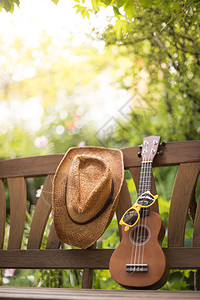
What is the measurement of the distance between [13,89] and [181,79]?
201cm

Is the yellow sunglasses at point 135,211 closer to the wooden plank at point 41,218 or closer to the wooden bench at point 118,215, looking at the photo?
the wooden bench at point 118,215

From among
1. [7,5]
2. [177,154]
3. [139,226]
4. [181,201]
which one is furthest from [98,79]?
[139,226]

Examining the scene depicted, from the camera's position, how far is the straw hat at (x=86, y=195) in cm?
155

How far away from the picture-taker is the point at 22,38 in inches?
126

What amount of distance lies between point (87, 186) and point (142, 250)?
0.42 m

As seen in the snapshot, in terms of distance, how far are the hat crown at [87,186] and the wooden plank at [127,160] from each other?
133mm

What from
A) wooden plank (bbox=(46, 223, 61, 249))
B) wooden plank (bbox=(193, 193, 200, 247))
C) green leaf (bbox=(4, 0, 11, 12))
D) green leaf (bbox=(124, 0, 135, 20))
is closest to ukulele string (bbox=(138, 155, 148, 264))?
wooden plank (bbox=(193, 193, 200, 247))

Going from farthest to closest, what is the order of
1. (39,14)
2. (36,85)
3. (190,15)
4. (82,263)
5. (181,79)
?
1. (36,85)
2. (39,14)
3. (181,79)
4. (190,15)
5. (82,263)

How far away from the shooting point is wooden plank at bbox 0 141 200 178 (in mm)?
1545

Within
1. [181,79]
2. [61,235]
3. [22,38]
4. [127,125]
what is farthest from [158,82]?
[22,38]

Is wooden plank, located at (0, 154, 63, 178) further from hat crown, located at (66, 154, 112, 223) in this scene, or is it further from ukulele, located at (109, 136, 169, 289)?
ukulele, located at (109, 136, 169, 289)

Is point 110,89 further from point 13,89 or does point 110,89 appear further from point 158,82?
point 13,89

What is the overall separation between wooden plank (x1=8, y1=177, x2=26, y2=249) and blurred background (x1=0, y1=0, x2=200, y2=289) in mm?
471

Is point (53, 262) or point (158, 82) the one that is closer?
point (53, 262)
